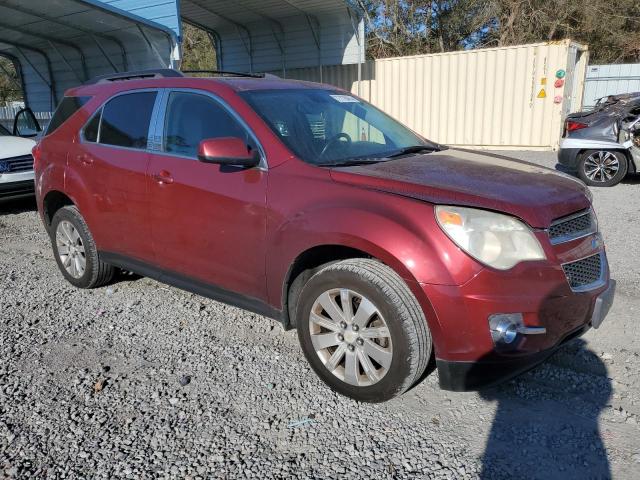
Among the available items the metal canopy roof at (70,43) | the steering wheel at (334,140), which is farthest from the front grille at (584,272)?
the metal canopy roof at (70,43)

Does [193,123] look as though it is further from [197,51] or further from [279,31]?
[197,51]

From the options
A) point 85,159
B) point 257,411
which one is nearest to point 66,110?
point 85,159

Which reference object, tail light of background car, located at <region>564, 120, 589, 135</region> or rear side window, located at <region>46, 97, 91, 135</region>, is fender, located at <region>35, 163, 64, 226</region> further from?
tail light of background car, located at <region>564, 120, 589, 135</region>

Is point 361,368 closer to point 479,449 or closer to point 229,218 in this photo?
point 479,449

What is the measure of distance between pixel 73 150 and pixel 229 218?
2022 millimetres

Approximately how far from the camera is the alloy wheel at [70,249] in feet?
15.6

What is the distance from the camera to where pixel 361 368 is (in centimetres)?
295

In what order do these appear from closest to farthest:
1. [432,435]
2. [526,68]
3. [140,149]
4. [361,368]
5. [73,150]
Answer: [432,435]
[361,368]
[140,149]
[73,150]
[526,68]

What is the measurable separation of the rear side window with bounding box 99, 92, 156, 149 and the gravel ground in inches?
55.1

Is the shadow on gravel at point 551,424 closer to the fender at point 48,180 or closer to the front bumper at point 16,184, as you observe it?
the fender at point 48,180

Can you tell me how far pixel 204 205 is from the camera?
348cm

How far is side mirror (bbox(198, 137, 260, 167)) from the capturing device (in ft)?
10.2

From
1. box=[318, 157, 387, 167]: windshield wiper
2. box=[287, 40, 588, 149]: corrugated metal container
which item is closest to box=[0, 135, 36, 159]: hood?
box=[318, 157, 387, 167]: windshield wiper

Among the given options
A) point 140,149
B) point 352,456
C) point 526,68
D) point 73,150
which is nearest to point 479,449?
point 352,456
